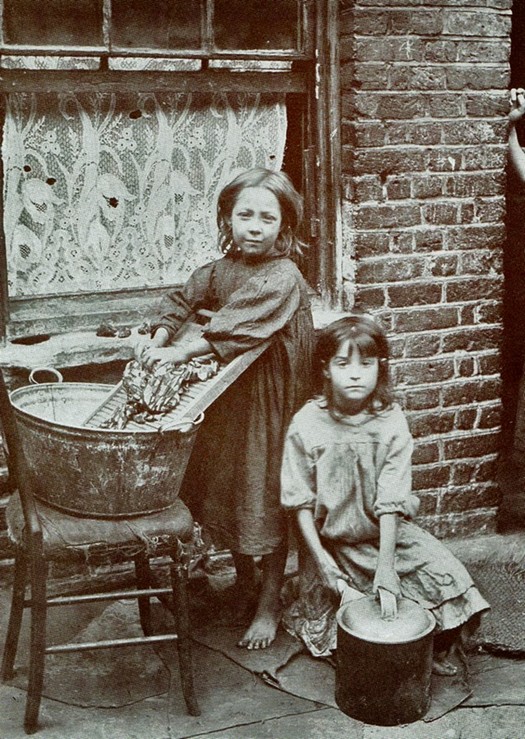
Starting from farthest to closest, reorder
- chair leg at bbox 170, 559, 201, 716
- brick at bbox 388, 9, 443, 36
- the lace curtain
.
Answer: brick at bbox 388, 9, 443, 36 < the lace curtain < chair leg at bbox 170, 559, 201, 716

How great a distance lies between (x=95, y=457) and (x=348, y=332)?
1.00 m

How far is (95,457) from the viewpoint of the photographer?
296 centimetres

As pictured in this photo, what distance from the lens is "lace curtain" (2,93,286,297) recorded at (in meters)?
3.86

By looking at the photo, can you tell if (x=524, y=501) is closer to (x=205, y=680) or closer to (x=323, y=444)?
(x=323, y=444)

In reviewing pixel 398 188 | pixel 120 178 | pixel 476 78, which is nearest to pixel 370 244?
pixel 398 188

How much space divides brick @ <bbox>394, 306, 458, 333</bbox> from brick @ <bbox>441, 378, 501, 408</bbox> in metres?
0.27

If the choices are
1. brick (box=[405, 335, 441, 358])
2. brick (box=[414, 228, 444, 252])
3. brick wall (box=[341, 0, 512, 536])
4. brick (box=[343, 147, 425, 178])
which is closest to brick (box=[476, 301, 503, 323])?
brick wall (box=[341, 0, 512, 536])

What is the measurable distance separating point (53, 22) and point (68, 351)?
1.21 meters

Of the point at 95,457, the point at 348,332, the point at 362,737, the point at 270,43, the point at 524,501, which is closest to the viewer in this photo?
the point at 95,457

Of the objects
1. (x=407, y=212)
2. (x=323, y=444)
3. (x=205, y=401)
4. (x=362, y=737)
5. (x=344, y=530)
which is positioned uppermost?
(x=407, y=212)

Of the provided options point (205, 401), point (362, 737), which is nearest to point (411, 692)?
point (362, 737)

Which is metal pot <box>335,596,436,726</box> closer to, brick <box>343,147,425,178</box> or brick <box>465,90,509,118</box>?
brick <box>343,147,425,178</box>

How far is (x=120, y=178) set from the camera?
399 cm

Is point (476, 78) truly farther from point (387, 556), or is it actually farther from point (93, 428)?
point (93, 428)
